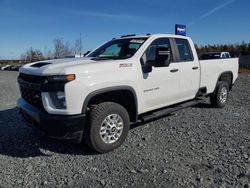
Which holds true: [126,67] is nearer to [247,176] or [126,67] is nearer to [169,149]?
[169,149]

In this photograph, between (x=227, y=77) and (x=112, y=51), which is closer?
(x=112, y=51)

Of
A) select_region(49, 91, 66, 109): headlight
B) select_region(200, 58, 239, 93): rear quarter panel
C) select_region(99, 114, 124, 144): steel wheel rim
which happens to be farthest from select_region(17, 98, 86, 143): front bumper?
select_region(200, 58, 239, 93): rear quarter panel

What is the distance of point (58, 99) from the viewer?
3729 millimetres

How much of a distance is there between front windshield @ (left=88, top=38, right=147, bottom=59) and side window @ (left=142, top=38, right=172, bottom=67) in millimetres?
203

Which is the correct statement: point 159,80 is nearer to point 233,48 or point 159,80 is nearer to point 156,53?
point 156,53

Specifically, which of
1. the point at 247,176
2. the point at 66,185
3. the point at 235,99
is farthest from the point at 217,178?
the point at 235,99

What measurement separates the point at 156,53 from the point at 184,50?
1.38 m

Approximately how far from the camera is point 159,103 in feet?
16.8

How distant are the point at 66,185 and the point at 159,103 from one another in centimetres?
253

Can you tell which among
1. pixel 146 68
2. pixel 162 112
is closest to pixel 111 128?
pixel 146 68

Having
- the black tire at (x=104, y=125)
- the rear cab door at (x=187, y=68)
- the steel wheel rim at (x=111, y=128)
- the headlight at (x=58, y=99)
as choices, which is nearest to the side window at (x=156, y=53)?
the rear cab door at (x=187, y=68)

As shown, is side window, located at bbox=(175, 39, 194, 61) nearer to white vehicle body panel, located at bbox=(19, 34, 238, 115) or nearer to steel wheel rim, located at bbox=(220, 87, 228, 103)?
white vehicle body panel, located at bbox=(19, 34, 238, 115)

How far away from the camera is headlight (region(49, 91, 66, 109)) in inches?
146

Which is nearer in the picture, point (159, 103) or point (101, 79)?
point (101, 79)
